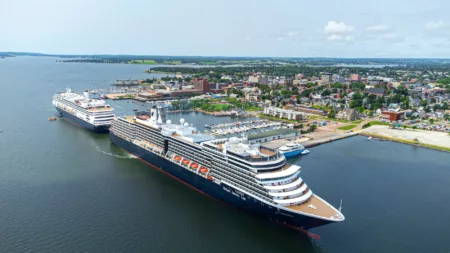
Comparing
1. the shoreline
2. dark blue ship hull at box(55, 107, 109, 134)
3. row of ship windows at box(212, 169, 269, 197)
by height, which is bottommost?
the shoreline

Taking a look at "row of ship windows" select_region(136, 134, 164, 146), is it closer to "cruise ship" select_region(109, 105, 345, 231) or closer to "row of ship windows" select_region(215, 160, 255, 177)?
"cruise ship" select_region(109, 105, 345, 231)

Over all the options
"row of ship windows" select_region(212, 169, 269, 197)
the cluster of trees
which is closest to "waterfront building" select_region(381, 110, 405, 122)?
the cluster of trees

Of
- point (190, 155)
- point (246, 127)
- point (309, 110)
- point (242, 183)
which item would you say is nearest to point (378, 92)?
point (309, 110)

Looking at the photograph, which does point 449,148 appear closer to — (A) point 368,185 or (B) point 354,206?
(A) point 368,185

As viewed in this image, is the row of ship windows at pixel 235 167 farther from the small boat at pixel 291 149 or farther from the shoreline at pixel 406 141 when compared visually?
the shoreline at pixel 406 141

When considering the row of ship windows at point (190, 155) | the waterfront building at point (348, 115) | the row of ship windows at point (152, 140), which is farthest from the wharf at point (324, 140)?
the row of ship windows at point (152, 140)

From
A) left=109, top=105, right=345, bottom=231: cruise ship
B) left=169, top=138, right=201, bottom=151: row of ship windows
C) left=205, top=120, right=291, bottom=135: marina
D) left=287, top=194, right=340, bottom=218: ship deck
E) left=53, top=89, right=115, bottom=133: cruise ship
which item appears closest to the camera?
left=287, top=194, right=340, bottom=218: ship deck

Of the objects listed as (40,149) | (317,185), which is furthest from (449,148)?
(40,149)

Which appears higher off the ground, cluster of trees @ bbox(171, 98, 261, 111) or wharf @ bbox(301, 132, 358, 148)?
cluster of trees @ bbox(171, 98, 261, 111)
